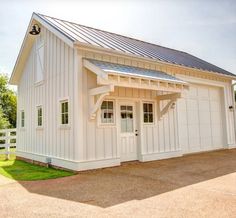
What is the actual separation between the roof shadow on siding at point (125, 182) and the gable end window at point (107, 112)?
1568mm

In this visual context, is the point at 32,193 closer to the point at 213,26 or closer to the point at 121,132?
the point at 121,132

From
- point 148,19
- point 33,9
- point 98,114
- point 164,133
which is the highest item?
point 33,9

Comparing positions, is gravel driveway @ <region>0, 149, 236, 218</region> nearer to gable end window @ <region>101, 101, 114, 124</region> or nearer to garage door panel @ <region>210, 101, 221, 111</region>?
gable end window @ <region>101, 101, 114, 124</region>

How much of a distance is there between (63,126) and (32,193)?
3044mm

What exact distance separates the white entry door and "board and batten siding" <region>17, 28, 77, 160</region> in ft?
6.04

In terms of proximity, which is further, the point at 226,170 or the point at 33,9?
the point at 33,9

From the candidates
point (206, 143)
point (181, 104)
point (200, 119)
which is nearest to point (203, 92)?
point (200, 119)

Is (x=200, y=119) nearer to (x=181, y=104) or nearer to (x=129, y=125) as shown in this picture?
(x=181, y=104)

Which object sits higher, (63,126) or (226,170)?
(63,126)

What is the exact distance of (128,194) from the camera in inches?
185

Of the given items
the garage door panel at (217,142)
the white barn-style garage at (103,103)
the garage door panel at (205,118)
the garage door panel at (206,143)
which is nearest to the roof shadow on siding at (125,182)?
the white barn-style garage at (103,103)

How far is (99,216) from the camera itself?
360 cm

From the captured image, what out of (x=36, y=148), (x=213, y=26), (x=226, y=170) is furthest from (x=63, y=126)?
(x=213, y=26)

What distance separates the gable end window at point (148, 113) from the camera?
8.95 m
